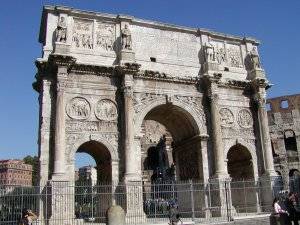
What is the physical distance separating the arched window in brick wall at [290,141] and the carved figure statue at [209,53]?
56.6 feet

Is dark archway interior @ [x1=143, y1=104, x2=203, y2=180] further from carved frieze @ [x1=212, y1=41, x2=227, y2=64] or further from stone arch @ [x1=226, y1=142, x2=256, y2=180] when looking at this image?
carved frieze @ [x1=212, y1=41, x2=227, y2=64]

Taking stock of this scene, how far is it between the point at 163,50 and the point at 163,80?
1660 mm

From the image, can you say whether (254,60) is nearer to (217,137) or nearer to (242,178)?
(217,137)

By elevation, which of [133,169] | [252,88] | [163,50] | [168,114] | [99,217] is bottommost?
[99,217]

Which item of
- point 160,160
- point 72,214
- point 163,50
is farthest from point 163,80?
point 160,160

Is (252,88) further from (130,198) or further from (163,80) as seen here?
(130,198)

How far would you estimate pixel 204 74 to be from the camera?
1825cm

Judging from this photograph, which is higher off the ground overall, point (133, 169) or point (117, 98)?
point (117, 98)

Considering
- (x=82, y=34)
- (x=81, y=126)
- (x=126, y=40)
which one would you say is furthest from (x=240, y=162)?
(x=82, y=34)

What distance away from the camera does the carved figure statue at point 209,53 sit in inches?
738

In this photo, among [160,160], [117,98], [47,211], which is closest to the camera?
[47,211]

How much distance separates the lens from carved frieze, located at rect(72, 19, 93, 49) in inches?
664

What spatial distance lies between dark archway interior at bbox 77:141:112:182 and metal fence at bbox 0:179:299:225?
2.22 ft

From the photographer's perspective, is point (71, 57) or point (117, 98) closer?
point (71, 57)
